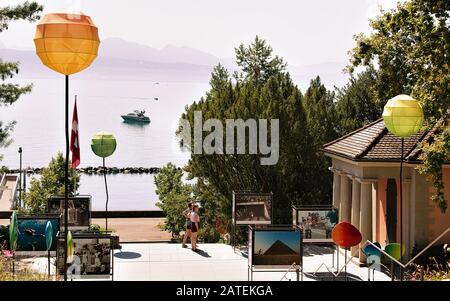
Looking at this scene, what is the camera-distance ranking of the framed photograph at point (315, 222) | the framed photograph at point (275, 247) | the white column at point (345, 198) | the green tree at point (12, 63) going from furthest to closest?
the green tree at point (12, 63) < the white column at point (345, 198) < the framed photograph at point (315, 222) < the framed photograph at point (275, 247)

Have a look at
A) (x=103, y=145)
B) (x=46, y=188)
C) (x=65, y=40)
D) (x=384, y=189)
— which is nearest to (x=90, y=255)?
(x=65, y=40)

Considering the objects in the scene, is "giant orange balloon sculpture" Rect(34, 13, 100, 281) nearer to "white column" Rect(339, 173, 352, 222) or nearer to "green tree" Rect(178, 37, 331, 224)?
"white column" Rect(339, 173, 352, 222)

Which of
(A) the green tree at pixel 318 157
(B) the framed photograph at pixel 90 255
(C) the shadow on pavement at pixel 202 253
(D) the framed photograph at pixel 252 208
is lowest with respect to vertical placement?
(C) the shadow on pavement at pixel 202 253

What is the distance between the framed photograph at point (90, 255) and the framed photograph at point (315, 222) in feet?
24.8

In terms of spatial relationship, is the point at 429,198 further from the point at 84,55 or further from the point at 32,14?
the point at 32,14

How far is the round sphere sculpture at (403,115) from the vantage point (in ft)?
54.6

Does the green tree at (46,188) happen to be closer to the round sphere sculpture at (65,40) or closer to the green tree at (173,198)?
the green tree at (173,198)

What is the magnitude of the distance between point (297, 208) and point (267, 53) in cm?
4941

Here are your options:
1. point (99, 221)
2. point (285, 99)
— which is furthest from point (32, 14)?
point (99, 221)

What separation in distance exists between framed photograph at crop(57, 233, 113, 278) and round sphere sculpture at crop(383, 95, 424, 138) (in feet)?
25.9

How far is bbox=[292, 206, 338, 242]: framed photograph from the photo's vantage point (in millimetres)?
23172

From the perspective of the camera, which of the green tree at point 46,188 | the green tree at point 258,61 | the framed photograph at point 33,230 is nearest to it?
the framed photograph at point 33,230

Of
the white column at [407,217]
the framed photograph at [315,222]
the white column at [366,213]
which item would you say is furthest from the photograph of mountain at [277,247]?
the white column at [407,217]

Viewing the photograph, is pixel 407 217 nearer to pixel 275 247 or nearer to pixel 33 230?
pixel 275 247
